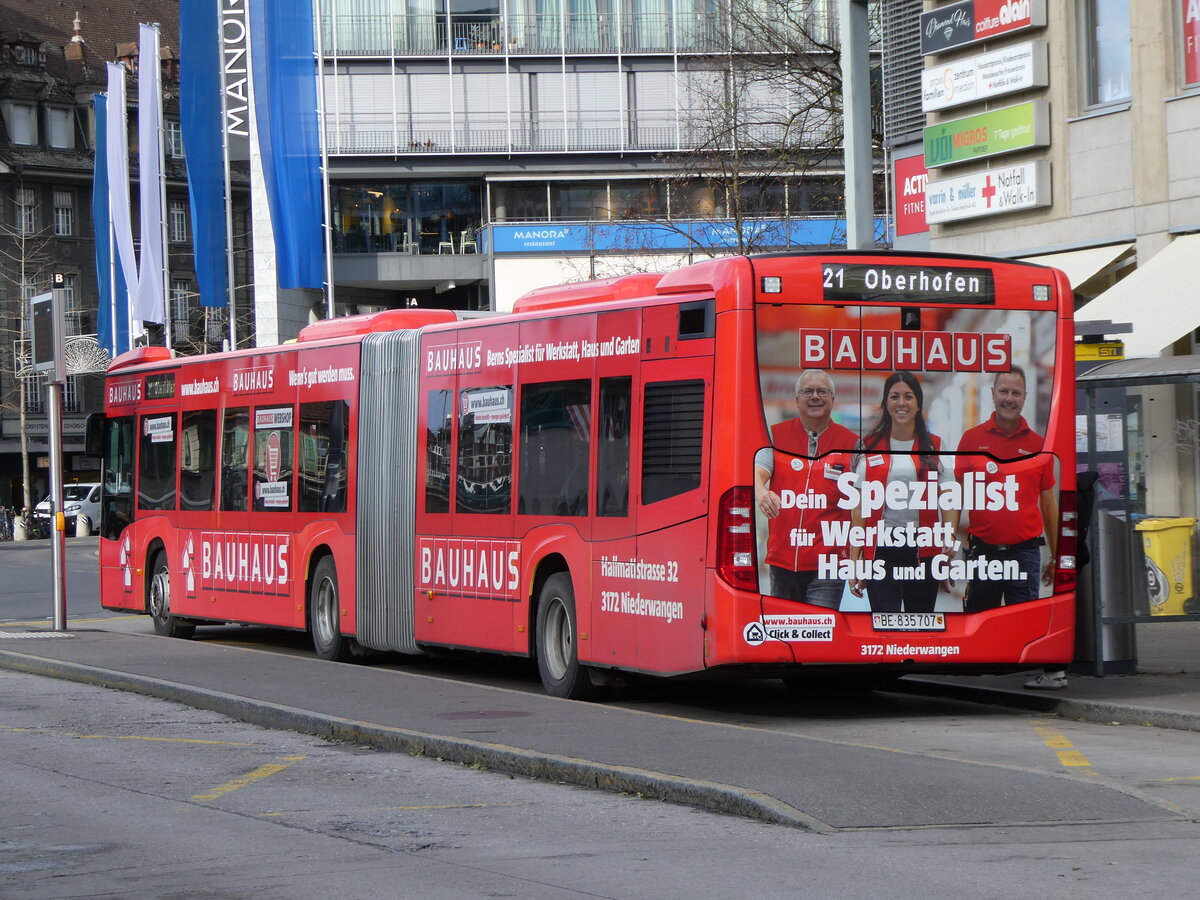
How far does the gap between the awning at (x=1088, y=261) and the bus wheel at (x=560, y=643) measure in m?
8.76

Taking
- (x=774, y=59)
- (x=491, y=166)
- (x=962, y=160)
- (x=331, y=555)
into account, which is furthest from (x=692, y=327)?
(x=491, y=166)

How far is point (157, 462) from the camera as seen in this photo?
72.0 feet

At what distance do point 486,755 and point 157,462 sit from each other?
40.0 ft

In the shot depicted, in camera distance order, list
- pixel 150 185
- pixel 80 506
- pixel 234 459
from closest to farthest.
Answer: pixel 234 459 < pixel 150 185 < pixel 80 506

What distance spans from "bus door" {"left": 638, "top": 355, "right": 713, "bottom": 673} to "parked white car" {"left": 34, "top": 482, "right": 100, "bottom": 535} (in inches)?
1944

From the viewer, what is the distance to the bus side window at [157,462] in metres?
21.6

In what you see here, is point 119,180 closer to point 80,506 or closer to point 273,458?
point 80,506

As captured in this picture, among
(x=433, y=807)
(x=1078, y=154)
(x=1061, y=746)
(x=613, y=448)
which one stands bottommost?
(x=1061, y=746)

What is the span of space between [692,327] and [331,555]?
6.76 metres

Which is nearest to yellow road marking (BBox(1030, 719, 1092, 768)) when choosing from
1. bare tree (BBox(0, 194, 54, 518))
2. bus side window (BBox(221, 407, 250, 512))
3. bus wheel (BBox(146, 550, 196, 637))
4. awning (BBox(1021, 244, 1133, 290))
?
awning (BBox(1021, 244, 1133, 290))

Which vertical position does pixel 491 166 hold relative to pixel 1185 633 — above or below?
above

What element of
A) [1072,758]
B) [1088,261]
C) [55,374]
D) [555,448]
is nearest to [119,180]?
[55,374]

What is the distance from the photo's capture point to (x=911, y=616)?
41.5 ft

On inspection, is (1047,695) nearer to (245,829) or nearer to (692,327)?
(692,327)
